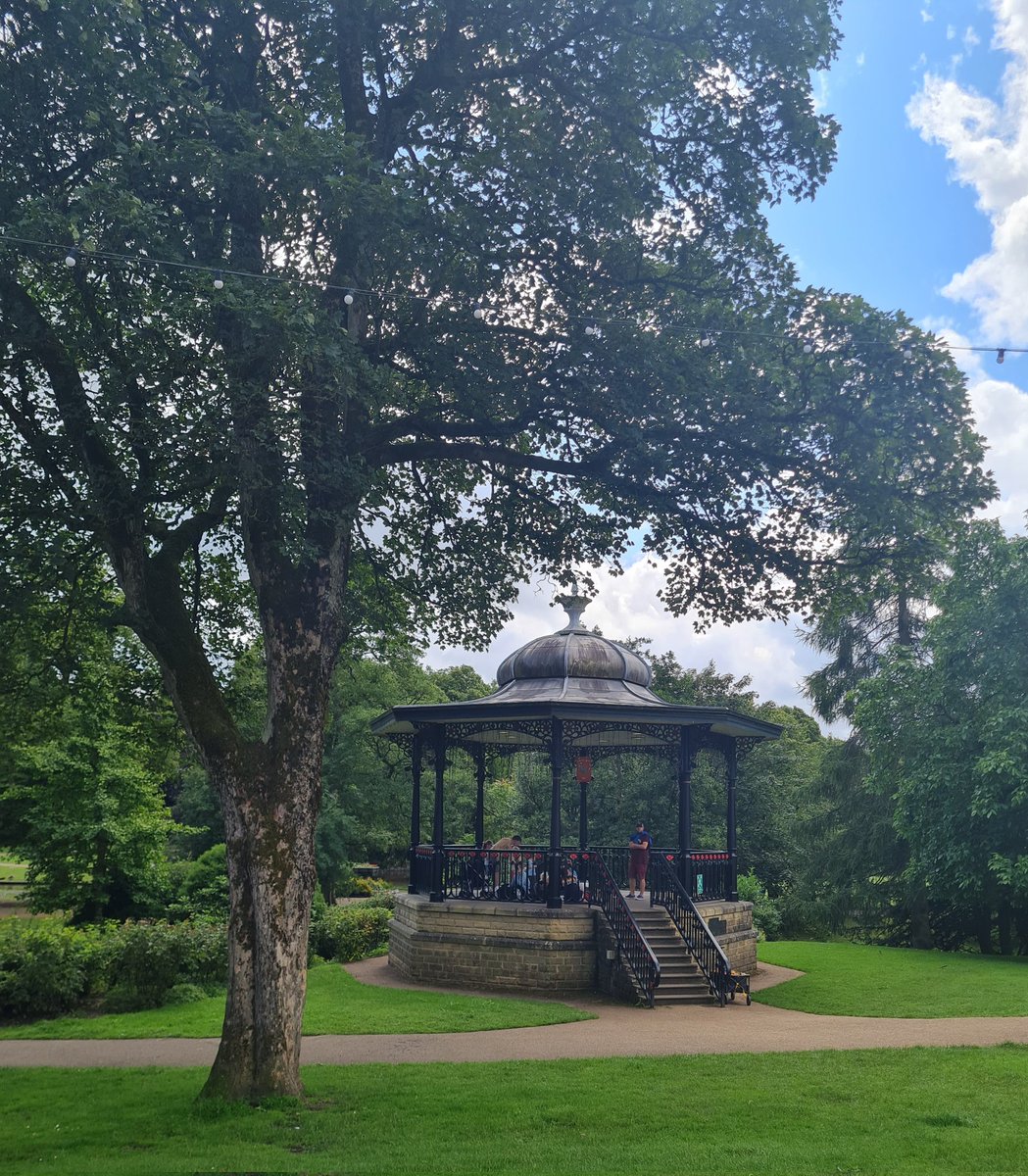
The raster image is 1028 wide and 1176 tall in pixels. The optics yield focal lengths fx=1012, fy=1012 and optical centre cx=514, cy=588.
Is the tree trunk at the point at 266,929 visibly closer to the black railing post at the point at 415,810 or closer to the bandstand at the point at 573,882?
the bandstand at the point at 573,882

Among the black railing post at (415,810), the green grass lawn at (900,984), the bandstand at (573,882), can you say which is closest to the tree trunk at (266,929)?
the bandstand at (573,882)

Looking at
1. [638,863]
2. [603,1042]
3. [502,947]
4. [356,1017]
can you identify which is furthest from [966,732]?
[356,1017]

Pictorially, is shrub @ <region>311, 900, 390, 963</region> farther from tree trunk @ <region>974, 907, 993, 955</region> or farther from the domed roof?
tree trunk @ <region>974, 907, 993, 955</region>

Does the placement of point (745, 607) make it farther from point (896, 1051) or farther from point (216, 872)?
point (216, 872)

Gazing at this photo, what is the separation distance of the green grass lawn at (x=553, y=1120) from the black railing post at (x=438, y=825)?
7795 millimetres

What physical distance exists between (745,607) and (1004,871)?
428 inches

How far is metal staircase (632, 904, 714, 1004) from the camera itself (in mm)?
15484

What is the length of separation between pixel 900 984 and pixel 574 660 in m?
8.07

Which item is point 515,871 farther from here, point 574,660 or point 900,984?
point 900,984

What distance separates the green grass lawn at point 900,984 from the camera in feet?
48.3

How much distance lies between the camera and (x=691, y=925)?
1694 cm

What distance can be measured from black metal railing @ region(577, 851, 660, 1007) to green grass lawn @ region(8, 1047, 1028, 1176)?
471cm

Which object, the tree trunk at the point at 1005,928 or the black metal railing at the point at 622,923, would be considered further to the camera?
the tree trunk at the point at 1005,928

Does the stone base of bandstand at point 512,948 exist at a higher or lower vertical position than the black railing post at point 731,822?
lower
